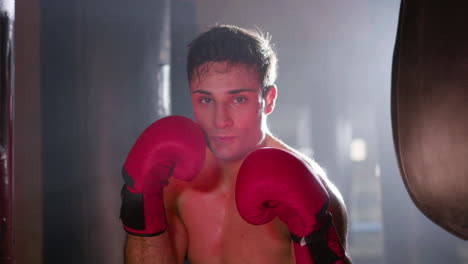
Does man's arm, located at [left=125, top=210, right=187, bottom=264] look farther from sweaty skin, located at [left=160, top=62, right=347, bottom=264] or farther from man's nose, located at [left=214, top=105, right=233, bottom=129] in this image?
man's nose, located at [left=214, top=105, right=233, bottom=129]

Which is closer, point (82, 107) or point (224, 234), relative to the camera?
point (224, 234)

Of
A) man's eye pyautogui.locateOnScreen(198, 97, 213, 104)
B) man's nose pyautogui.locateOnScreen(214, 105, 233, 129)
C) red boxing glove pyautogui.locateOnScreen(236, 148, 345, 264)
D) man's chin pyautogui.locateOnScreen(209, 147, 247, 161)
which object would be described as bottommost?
red boxing glove pyautogui.locateOnScreen(236, 148, 345, 264)

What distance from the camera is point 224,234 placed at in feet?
4.42

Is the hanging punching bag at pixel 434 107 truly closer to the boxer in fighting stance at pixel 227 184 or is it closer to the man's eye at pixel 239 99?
the boxer in fighting stance at pixel 227 184

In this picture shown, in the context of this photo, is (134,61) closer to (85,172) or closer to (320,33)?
(85,172)

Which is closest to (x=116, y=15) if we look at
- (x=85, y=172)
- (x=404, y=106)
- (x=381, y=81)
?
(x=85, y=172)

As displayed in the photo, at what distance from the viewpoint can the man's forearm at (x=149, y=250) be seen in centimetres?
129

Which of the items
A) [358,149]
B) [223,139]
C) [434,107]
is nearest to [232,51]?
[223,139]

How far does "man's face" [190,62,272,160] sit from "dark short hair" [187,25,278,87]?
21mm

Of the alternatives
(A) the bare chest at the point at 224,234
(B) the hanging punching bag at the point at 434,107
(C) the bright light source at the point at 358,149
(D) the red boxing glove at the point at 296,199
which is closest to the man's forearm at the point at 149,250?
(A) the bare chest at the point at 224,234

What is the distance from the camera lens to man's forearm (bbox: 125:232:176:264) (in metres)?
1.29

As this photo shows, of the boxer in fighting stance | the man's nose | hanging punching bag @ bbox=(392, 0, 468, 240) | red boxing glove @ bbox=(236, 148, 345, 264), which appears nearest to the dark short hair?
the boxer in fighting stance

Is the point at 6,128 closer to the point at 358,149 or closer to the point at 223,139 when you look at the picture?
the point at 223,139

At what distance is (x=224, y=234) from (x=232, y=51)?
0.56 meters
